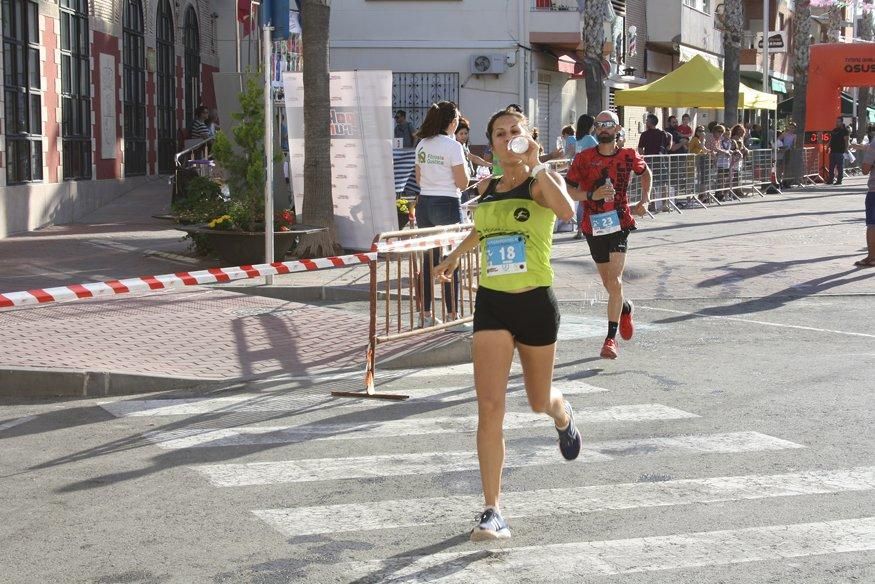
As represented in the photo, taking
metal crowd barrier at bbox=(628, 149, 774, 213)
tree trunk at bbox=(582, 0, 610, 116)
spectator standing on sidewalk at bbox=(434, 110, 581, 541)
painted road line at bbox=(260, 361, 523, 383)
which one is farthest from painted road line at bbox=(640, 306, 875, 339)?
tree trunk at bbox=(582, 0, 610, 116)

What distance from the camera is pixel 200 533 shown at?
A: 18.5 feet

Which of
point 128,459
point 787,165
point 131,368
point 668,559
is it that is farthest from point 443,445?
point 787,165

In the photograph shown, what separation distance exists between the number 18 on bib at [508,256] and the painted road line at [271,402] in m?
3.04

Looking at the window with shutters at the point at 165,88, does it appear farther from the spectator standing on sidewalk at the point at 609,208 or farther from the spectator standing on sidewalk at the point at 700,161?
the spectator standing on sidewalk at the point at 609,208

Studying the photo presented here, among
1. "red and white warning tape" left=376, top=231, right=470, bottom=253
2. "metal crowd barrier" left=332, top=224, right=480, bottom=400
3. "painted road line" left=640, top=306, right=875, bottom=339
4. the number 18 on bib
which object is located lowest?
"painted road line" left=640, top=306, right=875, bottom=339

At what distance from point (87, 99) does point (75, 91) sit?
0.57m

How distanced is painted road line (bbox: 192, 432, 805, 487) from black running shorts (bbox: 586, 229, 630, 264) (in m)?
3.02

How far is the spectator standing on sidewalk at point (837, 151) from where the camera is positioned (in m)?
38.8

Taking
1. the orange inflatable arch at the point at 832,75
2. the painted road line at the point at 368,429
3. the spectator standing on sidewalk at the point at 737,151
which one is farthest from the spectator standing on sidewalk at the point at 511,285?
the orange inflatable arch at the point at 832,75

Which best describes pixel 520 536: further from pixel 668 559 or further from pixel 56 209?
pixel 56 209

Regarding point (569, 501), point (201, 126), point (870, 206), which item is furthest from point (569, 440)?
point (201, 126)

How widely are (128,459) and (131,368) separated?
7.75 feet

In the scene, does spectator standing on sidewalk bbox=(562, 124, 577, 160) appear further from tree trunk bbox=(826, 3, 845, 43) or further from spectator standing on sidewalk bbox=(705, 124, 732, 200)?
tree trunk bbox=(826, 3, 845, 43)

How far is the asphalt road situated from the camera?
206 inches
